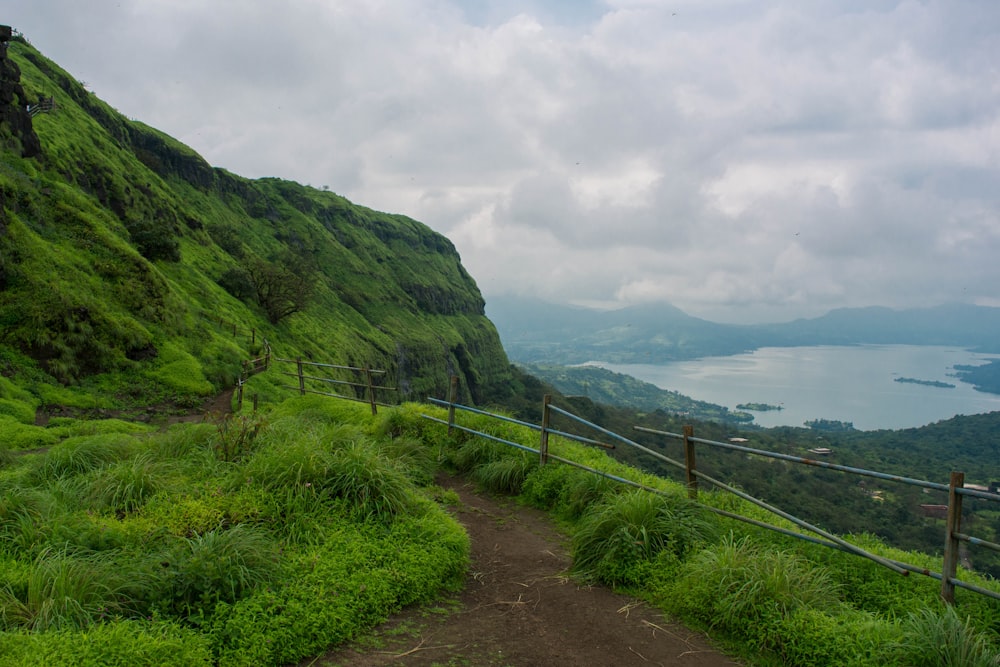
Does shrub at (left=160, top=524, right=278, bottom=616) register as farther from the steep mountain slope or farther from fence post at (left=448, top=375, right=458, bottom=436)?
the steep mountain slope

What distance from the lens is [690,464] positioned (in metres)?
6.52

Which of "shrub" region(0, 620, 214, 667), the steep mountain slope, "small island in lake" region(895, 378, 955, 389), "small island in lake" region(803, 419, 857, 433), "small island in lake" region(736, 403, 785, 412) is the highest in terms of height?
the steep mountain slope

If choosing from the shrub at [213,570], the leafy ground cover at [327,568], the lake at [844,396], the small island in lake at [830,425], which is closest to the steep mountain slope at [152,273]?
the leafy ground cover at [327,568]

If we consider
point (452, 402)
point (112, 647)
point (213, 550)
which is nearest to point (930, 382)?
point (452, 402)

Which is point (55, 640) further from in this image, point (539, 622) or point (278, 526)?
point (539, 622)

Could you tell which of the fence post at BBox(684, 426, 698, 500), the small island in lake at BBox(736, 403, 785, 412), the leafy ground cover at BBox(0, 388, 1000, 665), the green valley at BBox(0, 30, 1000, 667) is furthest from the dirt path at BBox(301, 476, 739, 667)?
the small island in lake at BBox(736, 403, 785, 412)

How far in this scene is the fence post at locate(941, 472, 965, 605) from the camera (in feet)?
14.5

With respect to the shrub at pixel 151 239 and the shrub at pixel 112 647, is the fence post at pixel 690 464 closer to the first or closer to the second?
the shrub at pixel 112 647

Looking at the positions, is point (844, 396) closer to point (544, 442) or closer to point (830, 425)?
point (830, 425)

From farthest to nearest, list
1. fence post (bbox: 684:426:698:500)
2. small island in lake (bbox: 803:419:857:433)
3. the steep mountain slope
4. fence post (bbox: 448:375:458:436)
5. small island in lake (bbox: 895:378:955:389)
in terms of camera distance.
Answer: small island in lake (bbox: 895:378:955:389), small island in lake (bbox: 803:419:857:433), the steep mountain slope, fence post (bbox: 448:375:458:436), fence post (bbox: 684:426:698:500)

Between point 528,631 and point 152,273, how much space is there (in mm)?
24351

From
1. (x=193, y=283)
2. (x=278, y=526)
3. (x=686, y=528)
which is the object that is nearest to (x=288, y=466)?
(x=278, y=526)

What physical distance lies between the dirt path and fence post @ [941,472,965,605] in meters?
1.95

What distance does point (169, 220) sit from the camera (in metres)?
37.5
